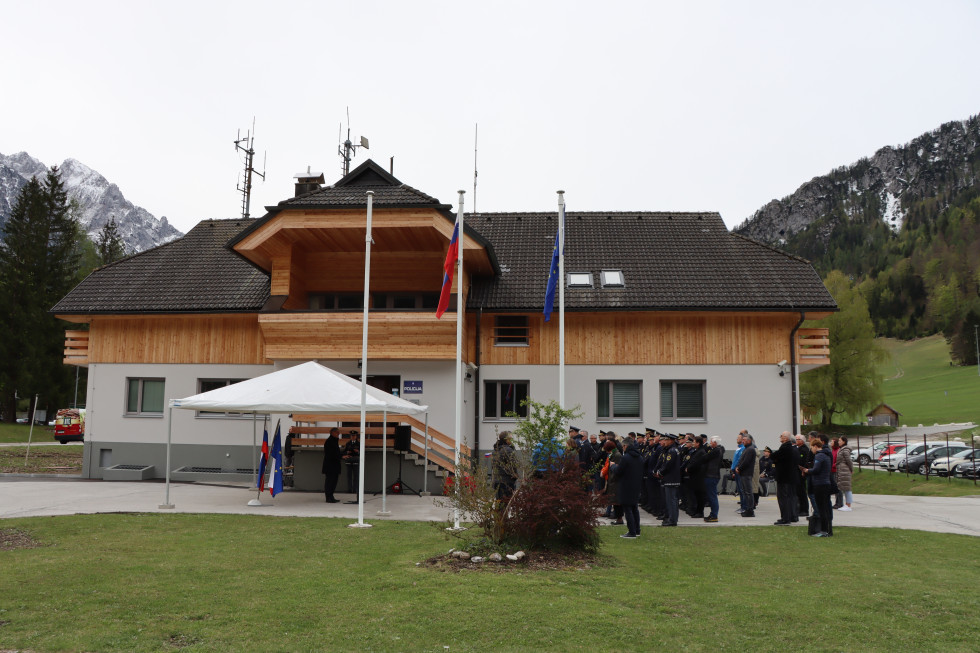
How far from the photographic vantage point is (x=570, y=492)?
33.4 feet

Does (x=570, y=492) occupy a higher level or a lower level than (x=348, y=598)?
higher

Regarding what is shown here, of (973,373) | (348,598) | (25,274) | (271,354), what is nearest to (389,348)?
(271,354)

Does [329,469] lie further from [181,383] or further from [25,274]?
[25,274]

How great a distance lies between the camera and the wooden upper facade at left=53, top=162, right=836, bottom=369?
21.6 metres

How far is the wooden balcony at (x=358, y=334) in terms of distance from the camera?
2136 cm

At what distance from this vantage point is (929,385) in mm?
107375

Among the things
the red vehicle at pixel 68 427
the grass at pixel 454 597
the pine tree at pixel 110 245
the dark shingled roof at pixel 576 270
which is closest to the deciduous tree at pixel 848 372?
the dark shingled roof at pixel 576 270

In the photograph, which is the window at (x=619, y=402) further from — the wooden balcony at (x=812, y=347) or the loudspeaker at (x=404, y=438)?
the loudspeaker at (x=404, y=438)

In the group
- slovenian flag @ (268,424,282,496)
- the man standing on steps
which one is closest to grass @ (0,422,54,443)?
slovenian flag @ (268,424,282,496)

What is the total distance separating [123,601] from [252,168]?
3246 centimetres

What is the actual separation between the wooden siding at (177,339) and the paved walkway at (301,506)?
4089 mm

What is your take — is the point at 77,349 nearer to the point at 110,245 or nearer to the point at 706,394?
the point at 706,394

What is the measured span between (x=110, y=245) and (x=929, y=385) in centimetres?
10221

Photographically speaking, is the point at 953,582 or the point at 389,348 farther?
the point at 389,348
